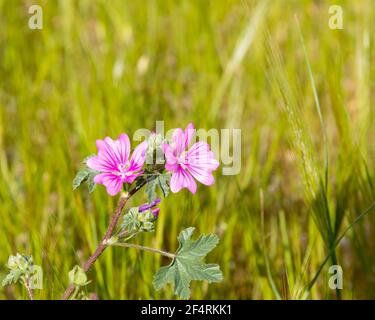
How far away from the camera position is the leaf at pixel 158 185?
71 cm

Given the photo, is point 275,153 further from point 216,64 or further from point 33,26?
point 33,26

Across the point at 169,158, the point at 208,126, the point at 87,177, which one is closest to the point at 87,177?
the point at 87,177

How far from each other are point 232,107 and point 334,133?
0.26 m

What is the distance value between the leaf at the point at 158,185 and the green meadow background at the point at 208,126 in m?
0.14

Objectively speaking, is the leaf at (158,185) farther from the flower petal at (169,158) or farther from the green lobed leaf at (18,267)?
the green lobed leaf at (18,267)

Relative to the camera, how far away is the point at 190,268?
28.3 inches

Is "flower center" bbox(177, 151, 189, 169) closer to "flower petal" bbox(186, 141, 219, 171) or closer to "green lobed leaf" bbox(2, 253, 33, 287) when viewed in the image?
"flower petal" bbox(186, 141, 219, 171)

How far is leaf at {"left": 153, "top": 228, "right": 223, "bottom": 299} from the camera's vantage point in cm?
71

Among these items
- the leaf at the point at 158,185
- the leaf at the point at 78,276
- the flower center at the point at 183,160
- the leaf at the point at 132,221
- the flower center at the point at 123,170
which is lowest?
the leaf at the point at 78,276

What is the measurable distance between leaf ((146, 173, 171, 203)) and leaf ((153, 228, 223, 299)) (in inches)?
2.4

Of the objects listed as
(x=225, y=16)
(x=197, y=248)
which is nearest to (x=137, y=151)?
(x=197, y=248)

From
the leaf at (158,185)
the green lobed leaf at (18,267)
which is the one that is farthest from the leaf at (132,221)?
the green lobed leaf at (18,267)
